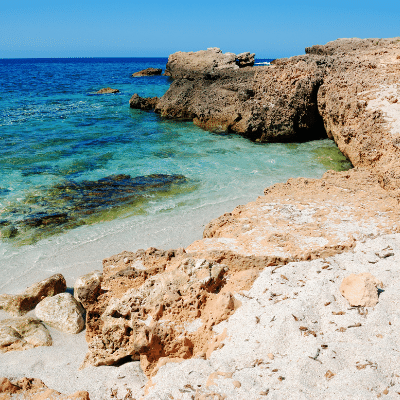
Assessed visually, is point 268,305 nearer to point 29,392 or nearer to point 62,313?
point 29,392

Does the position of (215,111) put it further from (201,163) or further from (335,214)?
(335,214)

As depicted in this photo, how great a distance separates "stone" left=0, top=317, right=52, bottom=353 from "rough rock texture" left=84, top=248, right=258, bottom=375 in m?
0.68

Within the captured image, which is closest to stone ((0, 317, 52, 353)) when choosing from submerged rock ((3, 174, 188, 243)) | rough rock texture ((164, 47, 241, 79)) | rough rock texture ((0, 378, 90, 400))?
rough rock texture ((0, 378, 90, 400))

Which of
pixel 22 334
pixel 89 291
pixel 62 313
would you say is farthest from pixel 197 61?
pixel 22 334

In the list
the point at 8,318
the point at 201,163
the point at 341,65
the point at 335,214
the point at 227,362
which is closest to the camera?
the point at 227,362

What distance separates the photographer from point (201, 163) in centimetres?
1087

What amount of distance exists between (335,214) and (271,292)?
2110mm

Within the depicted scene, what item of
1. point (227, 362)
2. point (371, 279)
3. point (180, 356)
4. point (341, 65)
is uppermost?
point (341, 65)

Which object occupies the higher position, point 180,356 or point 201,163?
point 201,163

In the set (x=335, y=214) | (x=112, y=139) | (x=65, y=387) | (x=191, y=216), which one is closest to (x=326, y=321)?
(x=335, y=214)

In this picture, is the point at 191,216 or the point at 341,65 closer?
the point at 191,216

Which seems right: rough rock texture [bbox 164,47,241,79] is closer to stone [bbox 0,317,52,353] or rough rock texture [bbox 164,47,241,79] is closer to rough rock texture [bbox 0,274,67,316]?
rough rock texture [bbox 0,274,67,316]

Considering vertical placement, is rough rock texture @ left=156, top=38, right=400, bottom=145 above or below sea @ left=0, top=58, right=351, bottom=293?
above

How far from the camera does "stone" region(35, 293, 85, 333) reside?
4.23 meters
